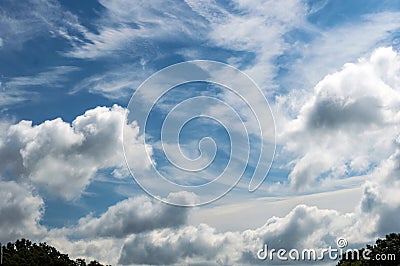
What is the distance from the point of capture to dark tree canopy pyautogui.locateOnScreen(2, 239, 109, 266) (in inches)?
3965

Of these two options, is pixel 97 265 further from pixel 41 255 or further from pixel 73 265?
pixel 41 255

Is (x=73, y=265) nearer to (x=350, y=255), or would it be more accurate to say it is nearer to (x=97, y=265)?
(x=97, y=265)

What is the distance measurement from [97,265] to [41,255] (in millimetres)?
16303

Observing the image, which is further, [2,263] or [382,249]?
[2,263]

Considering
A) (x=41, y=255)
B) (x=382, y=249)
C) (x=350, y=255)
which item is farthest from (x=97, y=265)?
(x=382, y=249)

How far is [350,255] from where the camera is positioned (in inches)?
3999

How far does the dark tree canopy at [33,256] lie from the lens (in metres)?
101

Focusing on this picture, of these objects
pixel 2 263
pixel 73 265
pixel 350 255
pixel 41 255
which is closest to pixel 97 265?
pixel 73 265

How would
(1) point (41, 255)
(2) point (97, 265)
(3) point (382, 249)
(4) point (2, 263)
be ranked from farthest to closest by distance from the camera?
1. (2) point (97, 265)
2. (1) point (41, 255)
3. (4) point (2, 263)
4. (3) point (382, 249)

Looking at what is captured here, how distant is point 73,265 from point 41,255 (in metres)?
8.92

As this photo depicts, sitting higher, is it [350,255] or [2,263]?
[350,255]

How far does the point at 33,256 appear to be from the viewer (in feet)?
350

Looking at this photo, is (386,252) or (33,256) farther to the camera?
(33,256)

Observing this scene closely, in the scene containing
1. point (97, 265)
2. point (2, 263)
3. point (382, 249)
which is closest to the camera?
point (382, 249)
